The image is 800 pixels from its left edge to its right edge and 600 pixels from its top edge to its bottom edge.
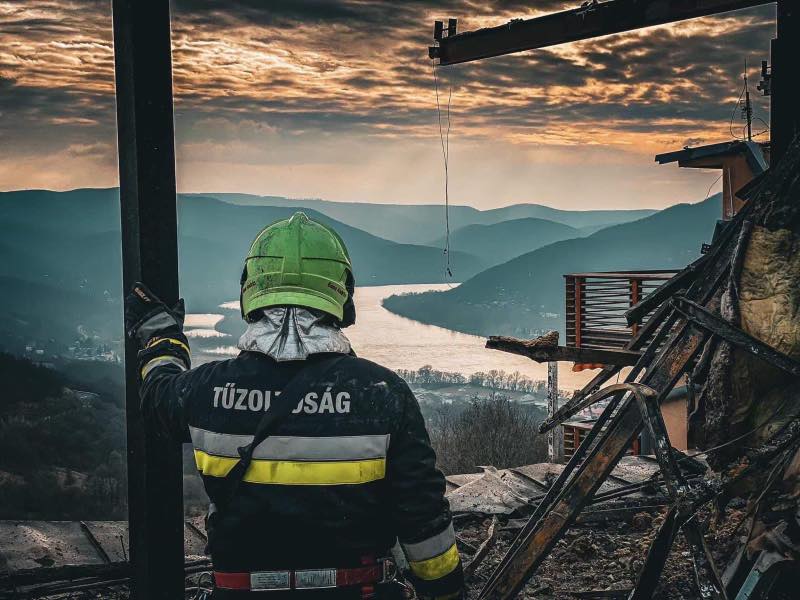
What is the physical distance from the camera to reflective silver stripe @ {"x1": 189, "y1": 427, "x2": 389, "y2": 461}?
276cm

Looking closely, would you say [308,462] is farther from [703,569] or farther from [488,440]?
[488,440]

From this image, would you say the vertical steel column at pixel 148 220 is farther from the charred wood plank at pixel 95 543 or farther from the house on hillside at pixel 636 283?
the house on hillside at pixel 636 283

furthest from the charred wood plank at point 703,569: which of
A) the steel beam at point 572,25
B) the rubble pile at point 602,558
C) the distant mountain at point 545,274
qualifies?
the distant mountain at point 545,274

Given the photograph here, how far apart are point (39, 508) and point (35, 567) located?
28.7 m

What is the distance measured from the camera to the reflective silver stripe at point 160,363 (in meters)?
3.33

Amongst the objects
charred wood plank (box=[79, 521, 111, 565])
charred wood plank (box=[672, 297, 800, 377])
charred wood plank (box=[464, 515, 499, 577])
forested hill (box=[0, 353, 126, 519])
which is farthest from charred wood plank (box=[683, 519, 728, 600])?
forested hill (box=[0, 353, 126, 519])

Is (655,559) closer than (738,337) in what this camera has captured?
Yes

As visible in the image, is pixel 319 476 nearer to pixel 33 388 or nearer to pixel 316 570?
pixel 316 570

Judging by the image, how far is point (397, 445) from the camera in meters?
2.87

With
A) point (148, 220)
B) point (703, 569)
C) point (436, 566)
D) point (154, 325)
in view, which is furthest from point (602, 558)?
point (148, 220)

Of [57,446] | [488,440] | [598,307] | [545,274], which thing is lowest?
[488,440]

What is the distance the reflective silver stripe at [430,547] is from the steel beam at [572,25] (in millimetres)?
7211

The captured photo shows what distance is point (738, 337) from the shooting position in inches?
238

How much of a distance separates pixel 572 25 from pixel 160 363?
792 cm
